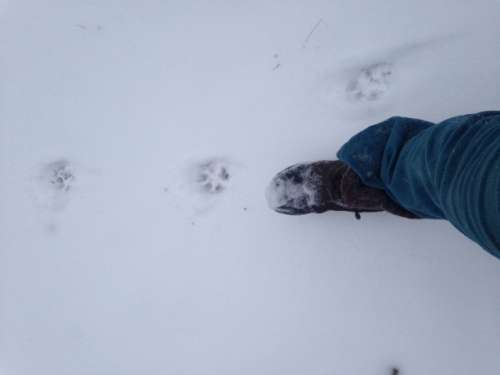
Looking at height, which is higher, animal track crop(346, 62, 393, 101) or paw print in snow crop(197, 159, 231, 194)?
animal track crop(346, 62, 393, 101)

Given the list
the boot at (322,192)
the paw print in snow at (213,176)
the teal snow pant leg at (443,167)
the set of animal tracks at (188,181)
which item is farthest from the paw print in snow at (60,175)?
the teal snow pant leg at (443,167)

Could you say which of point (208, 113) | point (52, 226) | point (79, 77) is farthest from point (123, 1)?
point (52, 226)

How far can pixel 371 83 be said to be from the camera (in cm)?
100

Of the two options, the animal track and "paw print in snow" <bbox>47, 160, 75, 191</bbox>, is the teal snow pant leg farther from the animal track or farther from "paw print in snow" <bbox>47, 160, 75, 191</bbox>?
"paw print in snow" <bbox>47, 160, 75, 191</bbox>

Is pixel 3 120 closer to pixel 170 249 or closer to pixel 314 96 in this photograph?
pixel 170 249

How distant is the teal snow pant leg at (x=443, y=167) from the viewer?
0.52m

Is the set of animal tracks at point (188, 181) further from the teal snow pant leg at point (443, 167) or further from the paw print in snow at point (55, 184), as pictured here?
the teal snow pant leg at point (443, 167)

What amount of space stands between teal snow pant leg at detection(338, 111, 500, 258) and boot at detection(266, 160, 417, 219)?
0.06m

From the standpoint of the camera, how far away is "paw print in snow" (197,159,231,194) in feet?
3.52

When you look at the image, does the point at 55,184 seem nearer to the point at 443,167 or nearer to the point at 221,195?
the point at 221,195

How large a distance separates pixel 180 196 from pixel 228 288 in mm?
277

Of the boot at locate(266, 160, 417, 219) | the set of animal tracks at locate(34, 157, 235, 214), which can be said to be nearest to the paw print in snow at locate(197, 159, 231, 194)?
the set of animal tracks at locate(34, 157, 235, 214)

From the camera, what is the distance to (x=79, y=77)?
117cm

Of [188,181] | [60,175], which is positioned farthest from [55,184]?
[188,181]
